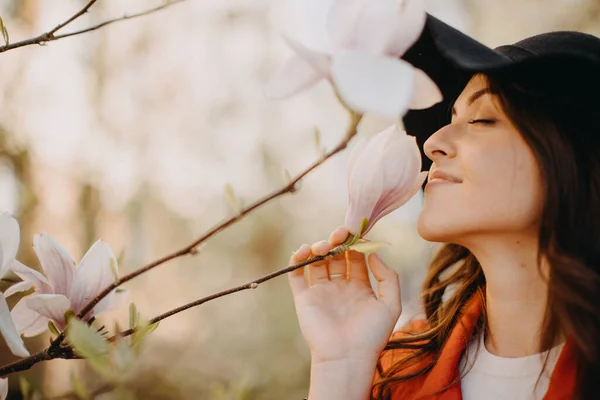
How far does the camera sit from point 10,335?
1.29 ft

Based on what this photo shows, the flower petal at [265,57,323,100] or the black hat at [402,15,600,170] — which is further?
the black hat at [402,15,600,170]

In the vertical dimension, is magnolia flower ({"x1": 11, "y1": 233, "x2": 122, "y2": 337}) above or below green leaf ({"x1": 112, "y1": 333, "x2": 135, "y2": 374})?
above

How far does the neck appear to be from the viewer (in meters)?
0.87

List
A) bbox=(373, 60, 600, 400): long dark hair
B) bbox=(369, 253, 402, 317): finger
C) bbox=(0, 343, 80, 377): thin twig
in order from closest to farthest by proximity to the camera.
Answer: bbox=(0, 343, 80, 377): thin twig
bbox=(373, 60, 600, 400): long dark hair
bbox=(369, 253, 402, 317): finger

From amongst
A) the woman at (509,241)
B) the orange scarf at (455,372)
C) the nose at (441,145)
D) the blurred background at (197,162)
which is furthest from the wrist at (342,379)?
the blurred background at (197,162)

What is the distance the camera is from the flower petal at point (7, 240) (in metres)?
0.41

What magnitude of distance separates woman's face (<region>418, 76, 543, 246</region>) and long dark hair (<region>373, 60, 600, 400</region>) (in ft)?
0.05

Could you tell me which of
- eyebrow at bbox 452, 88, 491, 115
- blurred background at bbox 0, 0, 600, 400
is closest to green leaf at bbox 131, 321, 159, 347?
eyebrow at bbox 452, 88, 491, 115

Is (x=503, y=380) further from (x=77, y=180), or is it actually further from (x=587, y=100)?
(x=77, y=180)

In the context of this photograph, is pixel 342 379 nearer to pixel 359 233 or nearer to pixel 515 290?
pixel 515 290

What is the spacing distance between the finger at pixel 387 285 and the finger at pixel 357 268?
0.7 inches

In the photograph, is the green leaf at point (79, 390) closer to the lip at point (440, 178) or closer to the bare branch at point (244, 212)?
the bare branch at point (244, 212)

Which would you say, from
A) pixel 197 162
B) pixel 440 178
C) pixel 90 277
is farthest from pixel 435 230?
pixel 197 162

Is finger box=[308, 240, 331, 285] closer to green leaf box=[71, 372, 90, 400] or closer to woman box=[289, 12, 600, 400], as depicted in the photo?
woman box=[289, 12, 600, 400]
